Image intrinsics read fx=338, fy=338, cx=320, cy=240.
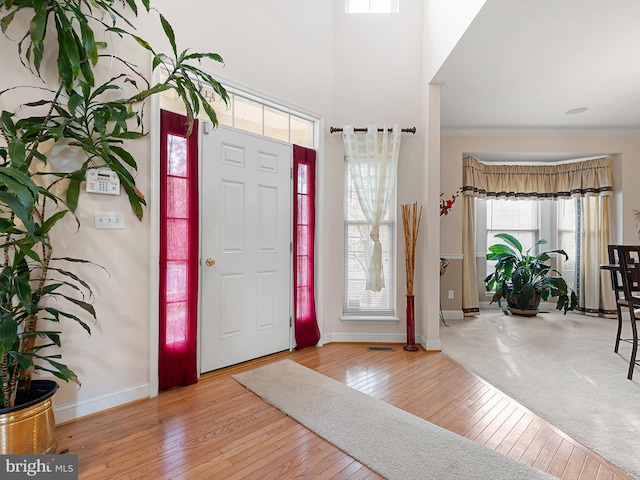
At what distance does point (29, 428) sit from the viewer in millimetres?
1545

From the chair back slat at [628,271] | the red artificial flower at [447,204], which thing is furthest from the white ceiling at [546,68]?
the chair back slat at [628,271]

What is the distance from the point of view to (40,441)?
1.59 m

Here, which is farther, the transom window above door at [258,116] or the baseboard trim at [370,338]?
the baseboard trim at [370,338]

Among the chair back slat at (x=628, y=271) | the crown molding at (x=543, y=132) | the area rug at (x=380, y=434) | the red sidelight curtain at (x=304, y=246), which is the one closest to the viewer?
the area rug at (x=380, y=434)

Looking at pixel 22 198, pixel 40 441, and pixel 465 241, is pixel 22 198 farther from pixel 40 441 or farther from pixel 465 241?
pixel 465 241

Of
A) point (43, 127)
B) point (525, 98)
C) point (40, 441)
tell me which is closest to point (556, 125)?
point (525, 98)

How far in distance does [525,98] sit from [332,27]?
228cm

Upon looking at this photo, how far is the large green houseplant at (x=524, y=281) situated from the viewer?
4.80 metres

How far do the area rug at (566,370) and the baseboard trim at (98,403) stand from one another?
262 centimetres

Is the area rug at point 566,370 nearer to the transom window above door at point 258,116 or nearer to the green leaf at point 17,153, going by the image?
the transom window above door at point 258,116

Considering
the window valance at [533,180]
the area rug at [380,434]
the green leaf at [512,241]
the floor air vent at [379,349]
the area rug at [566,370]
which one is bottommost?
the area rug at [566,370]

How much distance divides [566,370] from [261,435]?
2.64m

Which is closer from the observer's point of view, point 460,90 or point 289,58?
point 289,58

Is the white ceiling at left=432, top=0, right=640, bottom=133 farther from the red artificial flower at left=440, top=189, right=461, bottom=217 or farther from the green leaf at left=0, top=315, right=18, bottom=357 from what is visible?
the green leaf at left=0, top=315, right=18, bottom=357
